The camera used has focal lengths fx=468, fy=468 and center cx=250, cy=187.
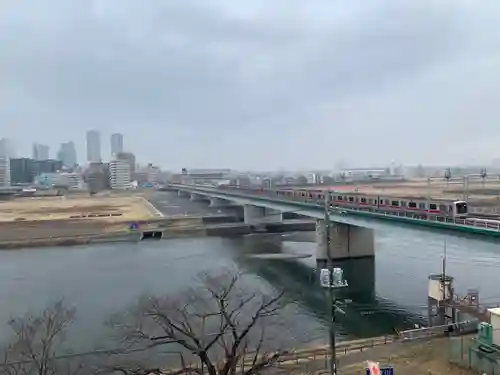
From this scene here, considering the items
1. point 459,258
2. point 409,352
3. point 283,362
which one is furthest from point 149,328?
point 459,258

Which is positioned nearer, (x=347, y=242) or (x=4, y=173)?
(x=347, y=242)

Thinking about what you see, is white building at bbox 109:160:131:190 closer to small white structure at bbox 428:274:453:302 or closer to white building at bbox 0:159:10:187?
white building at bbox 0:159:10:187

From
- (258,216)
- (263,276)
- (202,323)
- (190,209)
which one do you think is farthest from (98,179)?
(202,323)

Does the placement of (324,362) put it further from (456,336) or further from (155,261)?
(155,261)

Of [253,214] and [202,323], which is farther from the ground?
[202,323]

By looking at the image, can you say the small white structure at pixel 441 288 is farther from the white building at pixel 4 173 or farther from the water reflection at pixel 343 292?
the white building at pixel 4 173

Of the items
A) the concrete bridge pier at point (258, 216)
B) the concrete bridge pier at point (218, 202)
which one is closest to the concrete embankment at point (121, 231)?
the concrete bridge pier at point (258, 216)

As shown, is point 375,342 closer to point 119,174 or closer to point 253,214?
point 253,214
